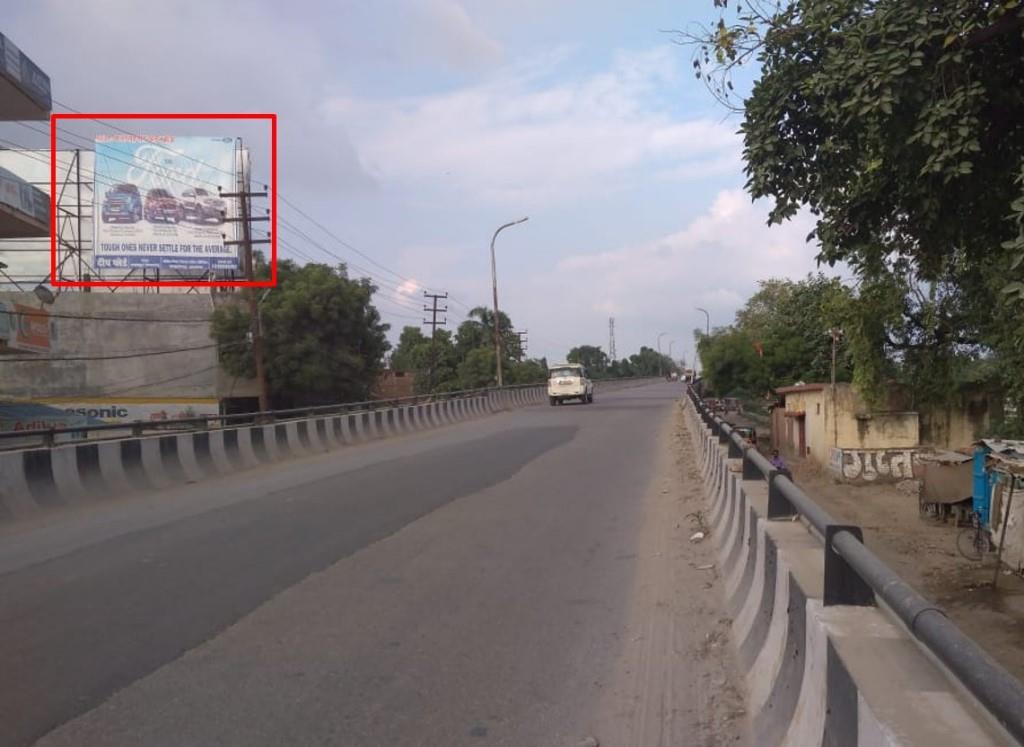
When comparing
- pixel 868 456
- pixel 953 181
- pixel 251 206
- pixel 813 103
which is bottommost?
pixel 868 456

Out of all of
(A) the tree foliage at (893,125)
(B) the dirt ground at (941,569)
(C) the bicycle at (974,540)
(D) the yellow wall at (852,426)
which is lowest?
(B) the dirt ground at (941,569)

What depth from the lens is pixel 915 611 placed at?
2.54 metres

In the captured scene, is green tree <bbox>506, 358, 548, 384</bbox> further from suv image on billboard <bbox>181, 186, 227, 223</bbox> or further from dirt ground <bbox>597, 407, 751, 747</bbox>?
dirt ground <bbox>597, 407, 751, 747</bbox>

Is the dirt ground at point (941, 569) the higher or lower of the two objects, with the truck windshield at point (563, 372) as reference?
lower

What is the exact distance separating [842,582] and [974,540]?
38.8 feet

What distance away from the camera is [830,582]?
11.6 ft

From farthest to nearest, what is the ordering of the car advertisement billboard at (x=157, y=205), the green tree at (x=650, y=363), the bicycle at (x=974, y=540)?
1. the green tree at (x=650, y=363)
2. the car advertisement billboard at (x=157, y=205)
3. the bicycle at (x=974, y=540)

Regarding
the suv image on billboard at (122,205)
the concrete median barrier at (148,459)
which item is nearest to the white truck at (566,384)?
the suv image on billboard at (122,205)

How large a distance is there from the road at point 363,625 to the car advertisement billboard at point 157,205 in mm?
30622

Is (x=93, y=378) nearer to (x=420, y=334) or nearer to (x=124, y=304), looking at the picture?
(x=124, y=304)

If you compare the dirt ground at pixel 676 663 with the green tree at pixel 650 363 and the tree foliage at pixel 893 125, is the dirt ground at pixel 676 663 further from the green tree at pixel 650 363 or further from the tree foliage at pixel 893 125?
the green tree at pixel 650 363

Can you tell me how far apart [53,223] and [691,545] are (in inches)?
830

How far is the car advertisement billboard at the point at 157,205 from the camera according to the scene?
38562 millimetres

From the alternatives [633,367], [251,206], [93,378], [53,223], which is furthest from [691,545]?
[633,367]
